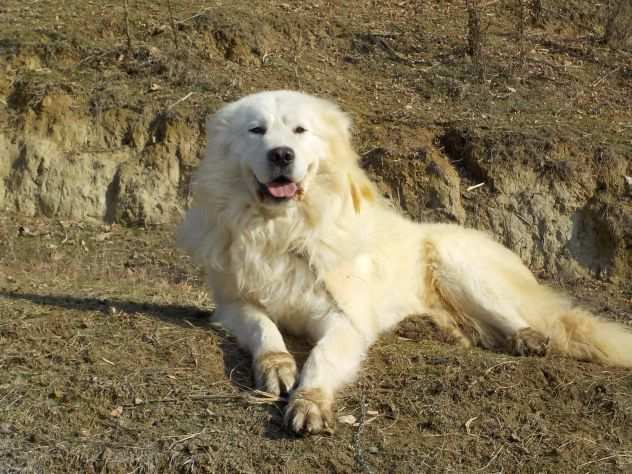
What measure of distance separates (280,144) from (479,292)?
5.69 ft

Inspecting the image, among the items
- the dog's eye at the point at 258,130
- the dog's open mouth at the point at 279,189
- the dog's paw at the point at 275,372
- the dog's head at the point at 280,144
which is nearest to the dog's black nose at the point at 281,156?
the dog's head at the point at 280,144

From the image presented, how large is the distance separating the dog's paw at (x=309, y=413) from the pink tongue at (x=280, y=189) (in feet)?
3.74

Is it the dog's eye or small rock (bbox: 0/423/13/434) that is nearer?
small rock (bbox: 0/423/13/434)

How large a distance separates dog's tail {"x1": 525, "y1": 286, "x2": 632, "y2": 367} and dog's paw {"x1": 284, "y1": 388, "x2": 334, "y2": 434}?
1.85 metres

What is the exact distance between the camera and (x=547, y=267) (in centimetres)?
893

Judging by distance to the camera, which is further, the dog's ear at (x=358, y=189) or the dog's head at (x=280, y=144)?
the dog's ear at (x=358, y=189)

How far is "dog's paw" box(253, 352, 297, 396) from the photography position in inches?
156

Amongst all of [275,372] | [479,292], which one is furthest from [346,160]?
[275,372]

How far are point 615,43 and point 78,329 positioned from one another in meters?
9.07

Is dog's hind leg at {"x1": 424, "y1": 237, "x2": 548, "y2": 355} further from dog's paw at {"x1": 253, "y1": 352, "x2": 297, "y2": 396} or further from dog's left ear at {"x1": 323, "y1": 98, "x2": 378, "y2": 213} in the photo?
dog's paw at {"x1": 253, "y1": 352, "x2": 297, "y2": 396}

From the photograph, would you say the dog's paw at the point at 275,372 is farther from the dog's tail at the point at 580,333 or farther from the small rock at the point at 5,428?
the dog's tail at the point at 580,333

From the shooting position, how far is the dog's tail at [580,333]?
4867 mm

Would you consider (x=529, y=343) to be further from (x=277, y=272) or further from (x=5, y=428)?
(x=5, y=428)

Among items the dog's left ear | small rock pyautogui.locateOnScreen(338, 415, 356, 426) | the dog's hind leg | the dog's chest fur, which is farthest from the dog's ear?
small rock pyautogui.locateOnScreen(338, 415, 356, 426)
